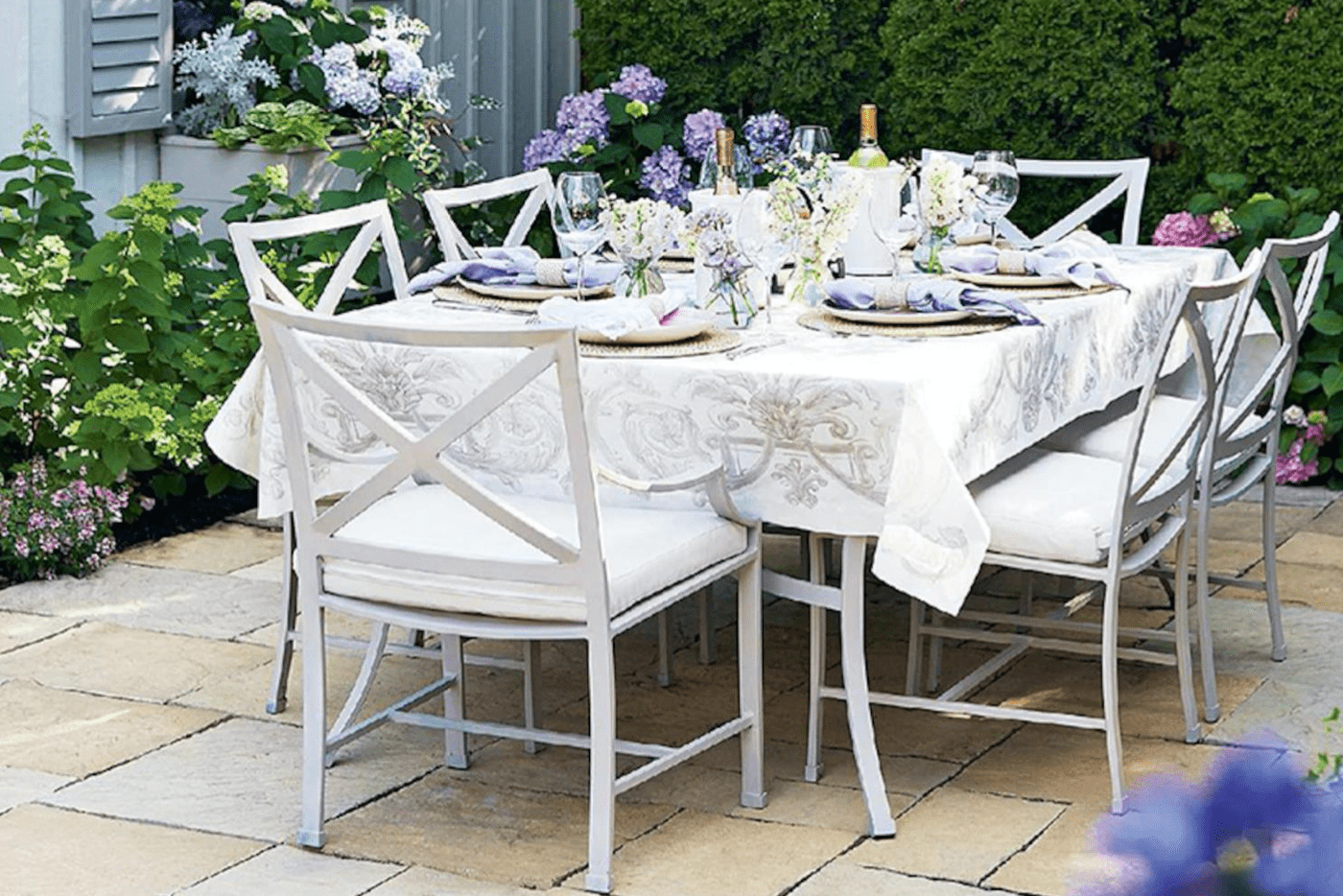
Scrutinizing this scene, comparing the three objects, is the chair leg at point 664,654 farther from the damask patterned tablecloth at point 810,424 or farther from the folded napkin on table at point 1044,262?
the folded napkin on table at point 1044,262

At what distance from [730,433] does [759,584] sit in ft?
0.97

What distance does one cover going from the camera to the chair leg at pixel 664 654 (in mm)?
3523

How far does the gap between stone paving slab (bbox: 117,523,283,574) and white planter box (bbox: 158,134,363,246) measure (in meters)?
0.92

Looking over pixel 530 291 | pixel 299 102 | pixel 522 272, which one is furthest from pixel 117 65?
pixel 530 291

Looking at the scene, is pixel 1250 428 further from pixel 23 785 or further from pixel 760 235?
pixel 23 785

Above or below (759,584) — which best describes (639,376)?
above

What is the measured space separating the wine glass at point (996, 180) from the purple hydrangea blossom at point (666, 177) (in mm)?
2215

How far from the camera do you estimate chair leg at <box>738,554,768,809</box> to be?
288 centimetres

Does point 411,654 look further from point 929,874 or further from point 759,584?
point 929,874

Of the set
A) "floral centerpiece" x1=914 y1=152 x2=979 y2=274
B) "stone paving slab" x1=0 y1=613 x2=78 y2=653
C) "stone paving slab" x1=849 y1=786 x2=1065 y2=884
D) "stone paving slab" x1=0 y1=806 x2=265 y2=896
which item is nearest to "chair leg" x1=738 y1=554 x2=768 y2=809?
"stone paving slab" x1=849 y1=786 x2=1065 y2=884

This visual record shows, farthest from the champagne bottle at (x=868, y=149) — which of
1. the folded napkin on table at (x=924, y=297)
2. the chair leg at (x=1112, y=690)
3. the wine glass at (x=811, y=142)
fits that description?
the chair leg at (x=1112, y=690)

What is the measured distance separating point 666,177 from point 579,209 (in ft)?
8.80

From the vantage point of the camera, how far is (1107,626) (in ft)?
9.62

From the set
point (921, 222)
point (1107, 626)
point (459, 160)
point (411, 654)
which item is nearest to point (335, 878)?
point (411, 654)
